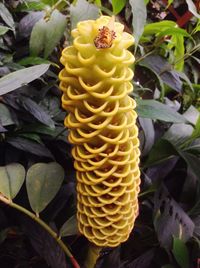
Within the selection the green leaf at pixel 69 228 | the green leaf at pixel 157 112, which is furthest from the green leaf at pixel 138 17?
the green leaf at pixel 69 228

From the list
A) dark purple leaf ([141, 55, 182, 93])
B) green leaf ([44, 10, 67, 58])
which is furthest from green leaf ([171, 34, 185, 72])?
green leaf ([44, 10, 67, 58])

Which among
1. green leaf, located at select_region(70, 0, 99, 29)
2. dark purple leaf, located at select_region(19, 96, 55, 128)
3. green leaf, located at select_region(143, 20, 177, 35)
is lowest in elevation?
dark purple leaf, located at select_region(19, 96, 55, 128)

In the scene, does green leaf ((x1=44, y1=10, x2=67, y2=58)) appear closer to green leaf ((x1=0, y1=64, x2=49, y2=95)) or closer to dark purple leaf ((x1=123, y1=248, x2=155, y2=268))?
green leaf ((x1=0, y1=64, x2=49, y2=95))

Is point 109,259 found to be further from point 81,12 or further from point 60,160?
point 81,12

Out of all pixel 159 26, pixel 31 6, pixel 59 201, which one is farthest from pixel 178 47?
pixel 59 201

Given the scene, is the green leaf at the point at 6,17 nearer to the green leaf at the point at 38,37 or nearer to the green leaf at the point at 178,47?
the green leaf at the point at 38,37
